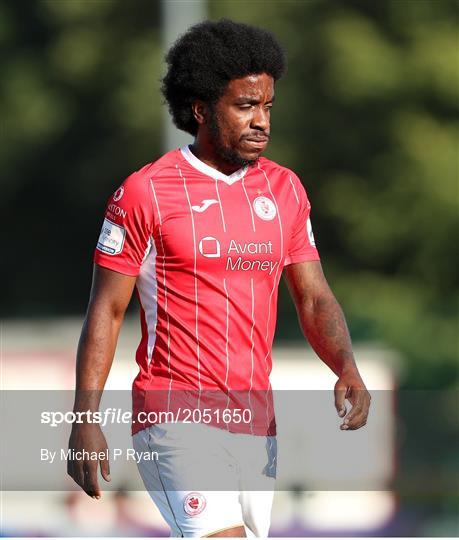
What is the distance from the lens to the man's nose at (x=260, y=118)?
195 inches

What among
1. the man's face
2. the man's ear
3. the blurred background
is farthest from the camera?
the blurred background

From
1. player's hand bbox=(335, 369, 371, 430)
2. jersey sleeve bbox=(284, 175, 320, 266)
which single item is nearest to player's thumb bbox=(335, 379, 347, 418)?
player's hand bbox=(335, 369, 371, 430)

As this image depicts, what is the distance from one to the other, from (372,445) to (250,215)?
3.93 meters

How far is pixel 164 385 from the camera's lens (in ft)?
16.0

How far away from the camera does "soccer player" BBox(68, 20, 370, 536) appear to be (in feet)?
15.8

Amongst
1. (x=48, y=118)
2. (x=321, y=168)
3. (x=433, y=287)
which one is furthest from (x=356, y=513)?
(x=48, y=118)

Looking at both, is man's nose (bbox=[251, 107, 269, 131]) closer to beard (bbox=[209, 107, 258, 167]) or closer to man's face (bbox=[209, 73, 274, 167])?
man's face (bbox=[209, 73, 274, 167])

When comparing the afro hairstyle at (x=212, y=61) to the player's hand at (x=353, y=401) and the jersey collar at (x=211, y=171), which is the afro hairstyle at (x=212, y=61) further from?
the player's hand at (x=353, y=401)

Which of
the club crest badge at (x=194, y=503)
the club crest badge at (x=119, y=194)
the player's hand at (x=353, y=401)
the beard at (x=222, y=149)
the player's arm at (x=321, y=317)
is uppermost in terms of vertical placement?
the beard at (x=222, y=149)

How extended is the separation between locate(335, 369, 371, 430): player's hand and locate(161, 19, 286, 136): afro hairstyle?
111 cm

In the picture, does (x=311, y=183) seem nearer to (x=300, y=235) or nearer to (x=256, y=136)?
(x=300, y=235)

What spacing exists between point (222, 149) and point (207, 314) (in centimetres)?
61

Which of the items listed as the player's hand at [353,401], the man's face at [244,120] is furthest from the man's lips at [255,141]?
the player's hand at [353,401]

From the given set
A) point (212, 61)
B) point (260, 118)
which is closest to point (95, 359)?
point (260, 118)
